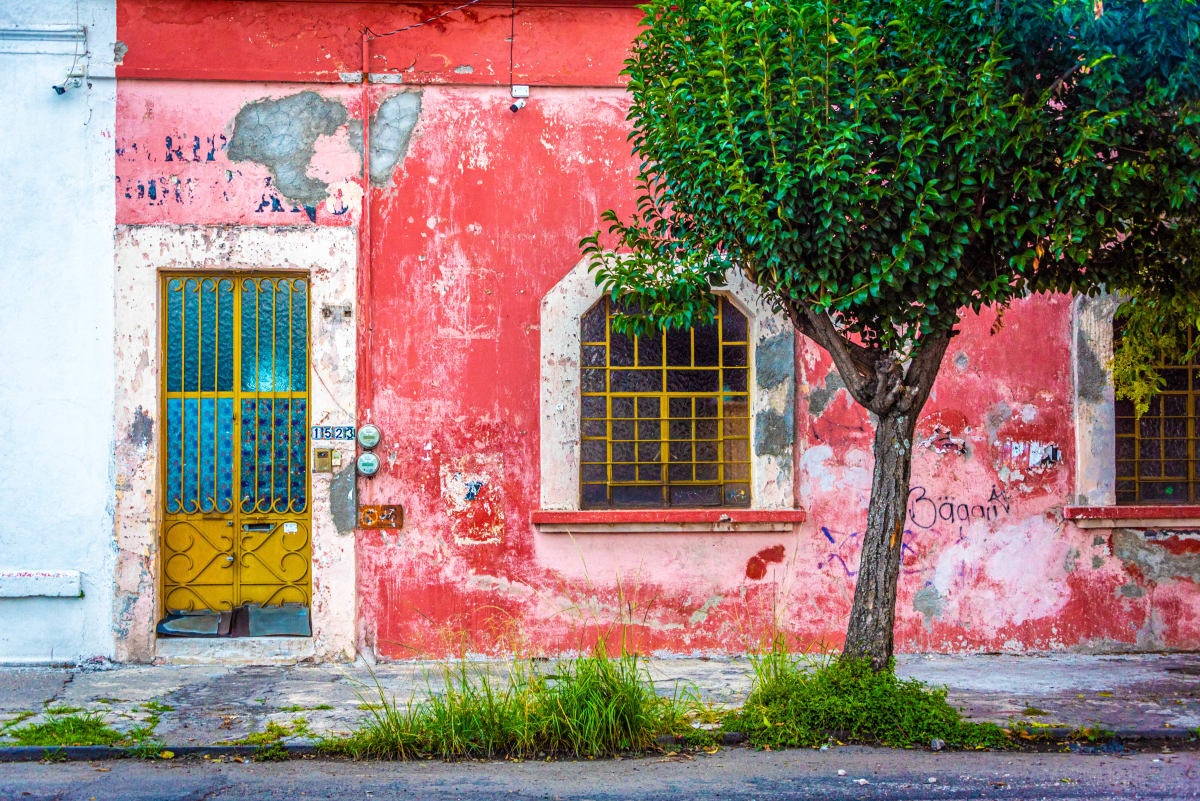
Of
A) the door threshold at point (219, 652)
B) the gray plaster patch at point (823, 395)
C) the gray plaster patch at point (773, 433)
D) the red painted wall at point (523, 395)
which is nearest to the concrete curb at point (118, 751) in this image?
the door threshold at point (219, 652)

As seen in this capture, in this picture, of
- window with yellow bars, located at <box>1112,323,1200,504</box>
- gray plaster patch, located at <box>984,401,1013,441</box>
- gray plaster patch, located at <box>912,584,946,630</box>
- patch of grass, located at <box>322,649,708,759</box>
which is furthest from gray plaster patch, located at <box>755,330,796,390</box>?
patch of grass, located at <box>322,649,708,759</box>

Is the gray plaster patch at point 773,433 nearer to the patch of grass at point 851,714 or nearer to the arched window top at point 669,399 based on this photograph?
the arched window top at point 669,399

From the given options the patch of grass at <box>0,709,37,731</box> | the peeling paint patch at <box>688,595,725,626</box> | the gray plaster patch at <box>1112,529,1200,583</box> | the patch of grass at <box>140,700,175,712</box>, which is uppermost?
the gray plaster patch at <box>1112,529,1200,583</box>

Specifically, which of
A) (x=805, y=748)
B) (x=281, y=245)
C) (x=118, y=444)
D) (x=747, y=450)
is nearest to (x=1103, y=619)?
(x=747, y=450)

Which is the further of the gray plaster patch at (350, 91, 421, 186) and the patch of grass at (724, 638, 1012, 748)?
the gray plaster patch at (350, 91, 421, 186)

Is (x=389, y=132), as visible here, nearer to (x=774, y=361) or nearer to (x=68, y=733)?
(x=774, y=361)

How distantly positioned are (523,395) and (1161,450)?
531cm

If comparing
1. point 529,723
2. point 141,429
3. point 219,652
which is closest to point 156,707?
point 219,652

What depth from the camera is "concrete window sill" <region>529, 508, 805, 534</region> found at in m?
7.18

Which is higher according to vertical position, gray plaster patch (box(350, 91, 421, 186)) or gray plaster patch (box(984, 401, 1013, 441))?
gray plaster patch (box(350, 91, 421, 186))

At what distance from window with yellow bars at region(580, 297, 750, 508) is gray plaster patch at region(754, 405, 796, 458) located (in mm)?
140

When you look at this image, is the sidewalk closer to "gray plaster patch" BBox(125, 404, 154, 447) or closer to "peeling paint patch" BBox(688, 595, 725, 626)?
"peeling paint patch" BBox(688, 595, 725, 626)

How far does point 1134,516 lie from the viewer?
7375 mm

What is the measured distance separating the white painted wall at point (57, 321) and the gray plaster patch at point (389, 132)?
2004mm
